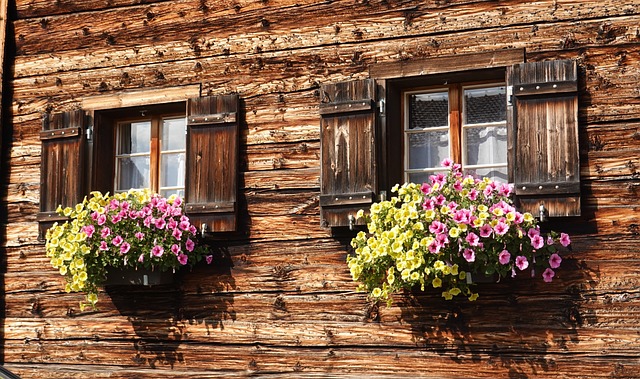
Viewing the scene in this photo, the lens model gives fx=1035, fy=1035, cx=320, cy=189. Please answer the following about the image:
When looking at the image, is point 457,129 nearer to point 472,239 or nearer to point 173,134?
point 472,239

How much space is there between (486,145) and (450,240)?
950 mm

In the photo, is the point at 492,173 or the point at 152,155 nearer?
the point at 492,173

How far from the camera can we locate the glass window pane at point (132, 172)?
799cm

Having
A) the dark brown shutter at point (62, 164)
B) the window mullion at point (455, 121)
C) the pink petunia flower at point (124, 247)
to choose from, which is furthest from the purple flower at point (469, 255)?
the dark brown shutter at point (62, 164)

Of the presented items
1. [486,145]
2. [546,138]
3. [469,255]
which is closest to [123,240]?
[469,255]

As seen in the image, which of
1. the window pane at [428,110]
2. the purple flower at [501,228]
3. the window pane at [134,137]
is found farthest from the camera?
the window pane at [134,137]

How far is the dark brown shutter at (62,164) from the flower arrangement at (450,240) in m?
2.47

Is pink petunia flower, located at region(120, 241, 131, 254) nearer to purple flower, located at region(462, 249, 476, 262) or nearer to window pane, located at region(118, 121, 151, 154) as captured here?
window pane, located at region(118, 121, 151, 154)

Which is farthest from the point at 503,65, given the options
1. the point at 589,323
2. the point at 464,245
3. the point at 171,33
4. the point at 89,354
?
the point at 89,354

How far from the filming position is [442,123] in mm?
7090

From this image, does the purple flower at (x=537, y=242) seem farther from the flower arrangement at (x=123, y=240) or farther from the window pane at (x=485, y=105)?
the flower arrangement at (x=123, y=240)

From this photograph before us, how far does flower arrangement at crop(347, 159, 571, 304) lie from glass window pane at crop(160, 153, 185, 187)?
1.82m

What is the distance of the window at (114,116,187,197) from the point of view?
7.86 meters

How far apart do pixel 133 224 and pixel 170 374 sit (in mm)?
1120
